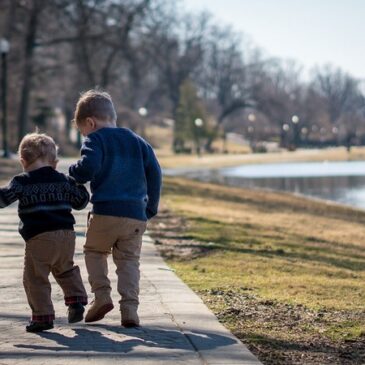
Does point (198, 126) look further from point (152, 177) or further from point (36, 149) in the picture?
point (36, 149)

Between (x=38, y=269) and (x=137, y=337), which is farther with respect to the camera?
(x=38, y=269)

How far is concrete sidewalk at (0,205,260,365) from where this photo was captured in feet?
15.7

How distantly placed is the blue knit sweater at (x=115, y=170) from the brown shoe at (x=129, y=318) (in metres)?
0.58

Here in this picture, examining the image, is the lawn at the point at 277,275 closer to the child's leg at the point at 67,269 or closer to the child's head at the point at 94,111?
the child's leg at the point at 67,269

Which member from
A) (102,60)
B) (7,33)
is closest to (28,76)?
(7,33)

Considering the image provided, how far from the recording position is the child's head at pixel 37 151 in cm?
563

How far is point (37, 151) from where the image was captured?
222 inches

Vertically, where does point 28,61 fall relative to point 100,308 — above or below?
above

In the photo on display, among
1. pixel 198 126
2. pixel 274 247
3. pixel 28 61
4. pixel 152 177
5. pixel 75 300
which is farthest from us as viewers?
pixel 198 126

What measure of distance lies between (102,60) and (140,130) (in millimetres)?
26704

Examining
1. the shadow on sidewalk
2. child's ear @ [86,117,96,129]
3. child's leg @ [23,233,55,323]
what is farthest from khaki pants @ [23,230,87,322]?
child's ear @ [86,117,96,129]

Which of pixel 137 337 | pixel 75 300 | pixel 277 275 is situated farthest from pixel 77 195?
pixel 277 275

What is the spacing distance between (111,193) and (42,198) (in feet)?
1.36

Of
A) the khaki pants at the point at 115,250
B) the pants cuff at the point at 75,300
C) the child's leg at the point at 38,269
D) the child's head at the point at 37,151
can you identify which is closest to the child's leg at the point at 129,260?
the khaki pants at the point at 115,250
